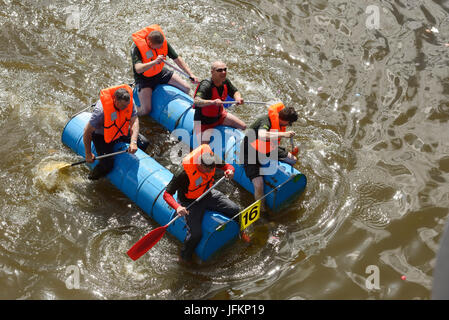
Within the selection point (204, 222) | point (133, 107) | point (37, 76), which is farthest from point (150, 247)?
point (37, 76)

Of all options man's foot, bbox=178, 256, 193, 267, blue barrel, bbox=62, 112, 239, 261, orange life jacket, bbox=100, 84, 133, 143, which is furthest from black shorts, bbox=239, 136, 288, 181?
orange life jacket, bbox=100, 84, 133, 143

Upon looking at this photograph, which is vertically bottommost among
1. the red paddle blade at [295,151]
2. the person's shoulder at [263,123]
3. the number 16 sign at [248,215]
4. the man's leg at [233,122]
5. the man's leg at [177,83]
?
the red paddle blade at [295,151]

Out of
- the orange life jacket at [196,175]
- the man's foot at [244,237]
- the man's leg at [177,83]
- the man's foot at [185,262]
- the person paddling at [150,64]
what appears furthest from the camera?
the man's leg at [177,83]

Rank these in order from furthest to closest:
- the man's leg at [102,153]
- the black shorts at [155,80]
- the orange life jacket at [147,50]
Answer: the black shorts at [155,80]
the orange life jacket at [147,50]
the man's leg at [102,153]

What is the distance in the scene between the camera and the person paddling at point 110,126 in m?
6.75

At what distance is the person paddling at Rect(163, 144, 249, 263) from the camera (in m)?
5.90

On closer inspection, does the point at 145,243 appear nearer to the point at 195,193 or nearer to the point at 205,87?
the point at 195,193

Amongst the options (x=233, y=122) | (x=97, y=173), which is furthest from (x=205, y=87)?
(x=97, y=173)

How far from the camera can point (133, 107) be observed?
7.14m

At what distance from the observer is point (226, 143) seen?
7.34 m

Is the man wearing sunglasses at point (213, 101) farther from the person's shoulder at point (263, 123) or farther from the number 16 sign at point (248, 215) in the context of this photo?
the number 16 sign at point (248, 215)

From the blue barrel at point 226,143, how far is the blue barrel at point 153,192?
2.81 ft

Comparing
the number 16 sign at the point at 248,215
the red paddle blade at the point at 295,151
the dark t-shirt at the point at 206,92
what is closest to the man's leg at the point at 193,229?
the number 16 sign at the point at 248,215

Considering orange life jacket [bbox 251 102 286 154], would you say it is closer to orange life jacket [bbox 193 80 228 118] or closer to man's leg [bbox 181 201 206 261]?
orange life jacket [bbox 193 80 228 118]
